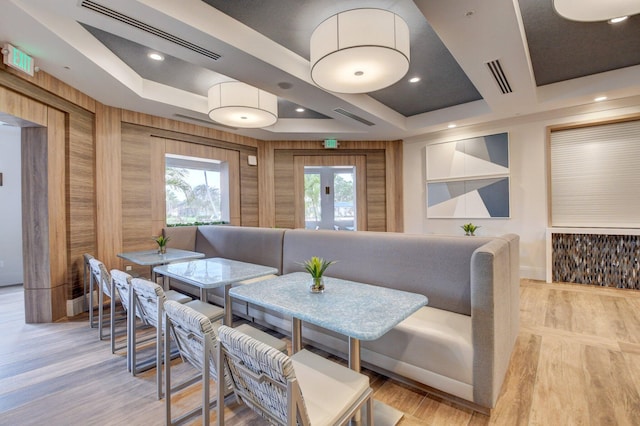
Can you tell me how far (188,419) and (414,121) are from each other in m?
5.69

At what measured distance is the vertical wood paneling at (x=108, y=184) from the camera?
3.98m

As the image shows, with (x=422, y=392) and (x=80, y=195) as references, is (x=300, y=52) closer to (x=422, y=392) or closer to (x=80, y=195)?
(x=80, y=195)

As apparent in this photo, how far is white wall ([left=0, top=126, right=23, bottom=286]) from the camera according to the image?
4.90 metres

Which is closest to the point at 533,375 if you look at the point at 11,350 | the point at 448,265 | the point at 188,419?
the point at 448,265

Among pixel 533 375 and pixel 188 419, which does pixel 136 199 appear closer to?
pixel 188 419

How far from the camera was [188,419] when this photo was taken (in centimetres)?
174

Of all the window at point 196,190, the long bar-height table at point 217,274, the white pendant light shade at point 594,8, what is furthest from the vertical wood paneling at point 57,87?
the white pendant light shade at point 594,8

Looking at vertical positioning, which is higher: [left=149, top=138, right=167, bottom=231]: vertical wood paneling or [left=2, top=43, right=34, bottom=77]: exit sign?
[left=2, top=43, right=34, bottom=77]: exit sign

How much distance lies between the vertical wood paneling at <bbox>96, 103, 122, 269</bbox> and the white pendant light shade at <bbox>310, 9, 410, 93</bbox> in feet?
11.2

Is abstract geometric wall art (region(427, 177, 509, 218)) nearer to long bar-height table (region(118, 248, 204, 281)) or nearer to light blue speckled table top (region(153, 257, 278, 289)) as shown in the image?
light blue speckled table top (region(153, 257, 278, 289))

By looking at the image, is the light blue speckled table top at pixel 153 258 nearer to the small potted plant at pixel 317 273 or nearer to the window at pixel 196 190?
the window at pixel 196 190

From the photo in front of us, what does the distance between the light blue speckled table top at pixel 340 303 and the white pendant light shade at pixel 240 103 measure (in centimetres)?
235

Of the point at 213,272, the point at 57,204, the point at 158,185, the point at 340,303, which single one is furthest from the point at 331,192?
the point at 340,303

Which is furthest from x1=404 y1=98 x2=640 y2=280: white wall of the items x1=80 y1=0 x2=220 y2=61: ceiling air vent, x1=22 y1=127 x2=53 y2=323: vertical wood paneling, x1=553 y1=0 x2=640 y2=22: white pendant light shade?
x1=22 y1=127 x2=53 y2=323: vertical wood paneling
